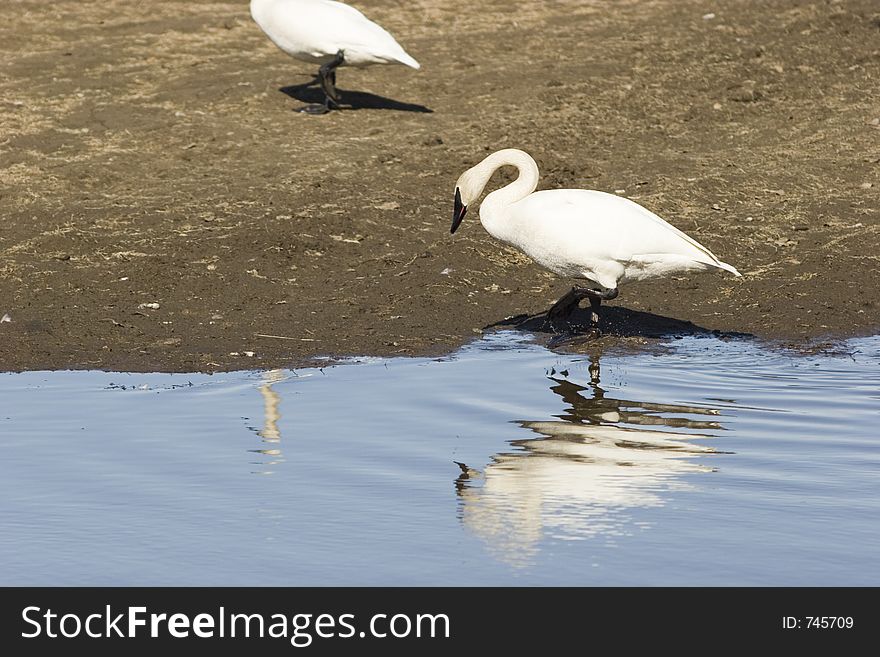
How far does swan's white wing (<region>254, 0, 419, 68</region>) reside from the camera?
1274cm

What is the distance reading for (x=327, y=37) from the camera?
12766mm

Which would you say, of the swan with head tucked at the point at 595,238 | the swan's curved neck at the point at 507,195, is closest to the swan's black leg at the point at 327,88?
the swan's curved neck at the point at 507,195

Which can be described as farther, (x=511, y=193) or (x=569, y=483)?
(x=511, y=193)

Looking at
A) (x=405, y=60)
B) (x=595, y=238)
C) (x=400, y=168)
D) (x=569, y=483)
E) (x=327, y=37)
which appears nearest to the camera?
(x=569, y=483)

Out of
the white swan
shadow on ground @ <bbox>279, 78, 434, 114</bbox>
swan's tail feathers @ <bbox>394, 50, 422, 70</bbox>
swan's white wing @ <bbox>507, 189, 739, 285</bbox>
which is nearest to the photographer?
swan's white wing @ <bbox>507, 189, 739, 285</bbox>

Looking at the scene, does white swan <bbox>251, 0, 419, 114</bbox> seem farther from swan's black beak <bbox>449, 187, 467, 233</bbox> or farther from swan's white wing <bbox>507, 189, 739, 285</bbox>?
swan's white wing <bbox>507, 189, 739, 285</bbox>

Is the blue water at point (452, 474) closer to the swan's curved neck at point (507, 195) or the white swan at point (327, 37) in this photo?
the swan's curved neck at point (507, 195)

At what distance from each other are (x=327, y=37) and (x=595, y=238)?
17.6 feet

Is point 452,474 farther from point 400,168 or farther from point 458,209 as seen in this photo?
point 400,168

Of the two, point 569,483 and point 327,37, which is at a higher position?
point 327,37

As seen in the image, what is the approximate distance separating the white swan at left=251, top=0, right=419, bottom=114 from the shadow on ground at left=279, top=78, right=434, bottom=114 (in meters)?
0.32

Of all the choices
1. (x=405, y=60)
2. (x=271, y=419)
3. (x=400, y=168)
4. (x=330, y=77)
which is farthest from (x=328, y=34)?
(x=271, y=419)

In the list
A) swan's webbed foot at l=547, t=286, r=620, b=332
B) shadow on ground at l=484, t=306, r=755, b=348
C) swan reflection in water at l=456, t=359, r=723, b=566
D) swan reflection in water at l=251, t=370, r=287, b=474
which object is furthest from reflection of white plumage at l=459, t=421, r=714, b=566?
shadow on ground at l=484, t=306, r=755, b=348
